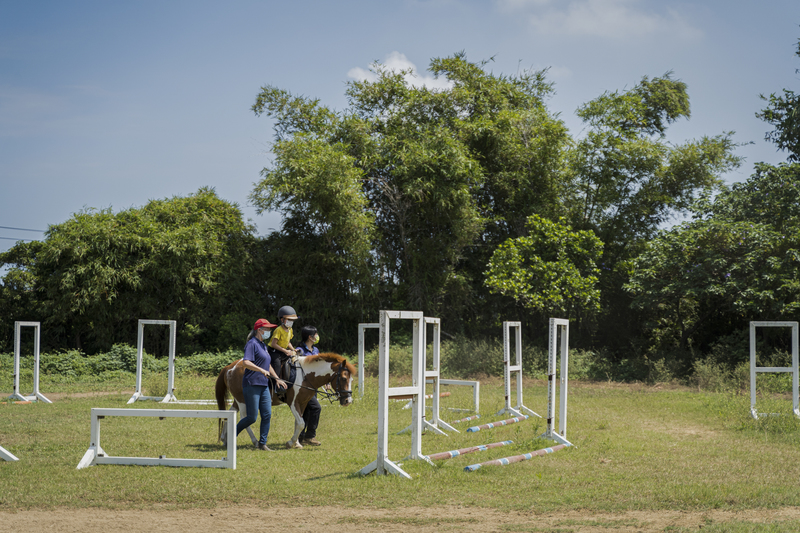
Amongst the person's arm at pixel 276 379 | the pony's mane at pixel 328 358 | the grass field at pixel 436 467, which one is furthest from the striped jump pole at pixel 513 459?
the person's arm at pixel 276 379

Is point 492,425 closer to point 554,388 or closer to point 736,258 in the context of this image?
point 554,388

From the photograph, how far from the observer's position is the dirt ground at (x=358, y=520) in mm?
5168

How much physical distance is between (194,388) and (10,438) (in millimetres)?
7564

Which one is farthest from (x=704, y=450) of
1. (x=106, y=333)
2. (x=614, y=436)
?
(x=106, y=333)

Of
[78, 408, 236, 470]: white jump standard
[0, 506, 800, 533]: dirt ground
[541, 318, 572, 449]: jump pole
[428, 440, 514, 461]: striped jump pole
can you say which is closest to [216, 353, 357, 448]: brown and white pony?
[78, 408, 236, 470]: white jump standard

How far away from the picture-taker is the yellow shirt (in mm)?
9180

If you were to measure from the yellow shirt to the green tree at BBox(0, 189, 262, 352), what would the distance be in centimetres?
1332

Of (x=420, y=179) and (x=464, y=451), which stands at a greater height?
(x=420, y=179)

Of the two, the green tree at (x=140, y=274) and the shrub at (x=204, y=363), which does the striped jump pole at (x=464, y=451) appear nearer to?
the shrub at (x=204, y=363)

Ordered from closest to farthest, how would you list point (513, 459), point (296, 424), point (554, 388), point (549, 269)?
point (513, 459) → point (554, 388) → point (296, 424) → point (549, 269)

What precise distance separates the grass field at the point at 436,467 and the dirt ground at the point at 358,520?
193 mm

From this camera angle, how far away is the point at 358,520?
541 centimetres

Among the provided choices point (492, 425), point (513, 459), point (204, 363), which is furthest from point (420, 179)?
point (513, 459)

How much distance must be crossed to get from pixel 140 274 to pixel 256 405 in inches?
593
